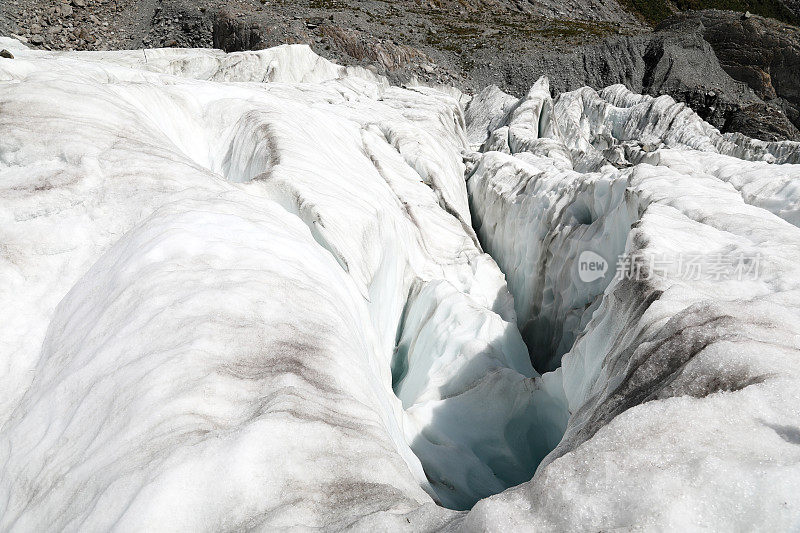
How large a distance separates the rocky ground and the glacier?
83.2 feet

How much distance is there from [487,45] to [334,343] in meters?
44.9

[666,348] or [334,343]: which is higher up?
[666,348]

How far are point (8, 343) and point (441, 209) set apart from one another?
9.56 metres

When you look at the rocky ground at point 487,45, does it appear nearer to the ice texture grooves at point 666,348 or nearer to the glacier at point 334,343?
the ice texture grooves at point 666,348

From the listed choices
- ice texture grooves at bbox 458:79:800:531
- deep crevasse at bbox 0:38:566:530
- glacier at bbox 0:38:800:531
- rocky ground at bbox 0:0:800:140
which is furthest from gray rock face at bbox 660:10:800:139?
deep crevasse at bbox 0:38:566:530

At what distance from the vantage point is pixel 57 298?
13.9ft

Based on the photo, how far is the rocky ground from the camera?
31078mm

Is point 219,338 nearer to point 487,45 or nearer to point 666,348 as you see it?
point 666,348

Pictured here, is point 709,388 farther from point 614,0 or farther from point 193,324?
point 614,0

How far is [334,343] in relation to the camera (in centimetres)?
409

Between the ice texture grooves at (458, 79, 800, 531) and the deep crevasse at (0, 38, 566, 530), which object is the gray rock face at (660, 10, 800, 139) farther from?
the deep crevasse at (0, 38, 566, 530)

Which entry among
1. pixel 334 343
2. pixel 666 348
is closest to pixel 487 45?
pixel 334 343

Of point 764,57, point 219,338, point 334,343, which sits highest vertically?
point 764,57

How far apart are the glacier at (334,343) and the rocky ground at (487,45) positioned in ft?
83.2
